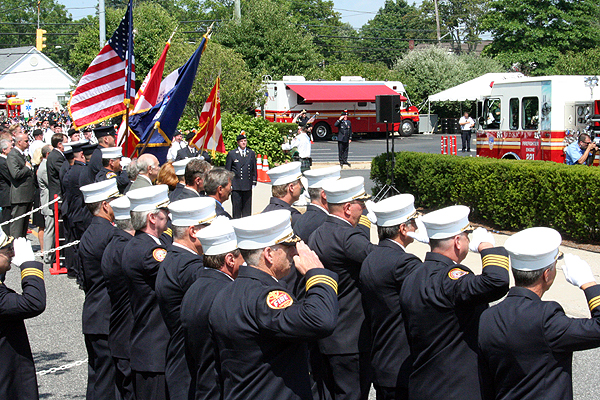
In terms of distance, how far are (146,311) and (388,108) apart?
1173 centimetres

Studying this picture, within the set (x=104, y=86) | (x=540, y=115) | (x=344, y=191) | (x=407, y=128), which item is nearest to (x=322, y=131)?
(x=407, y=128)

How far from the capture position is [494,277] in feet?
11.5

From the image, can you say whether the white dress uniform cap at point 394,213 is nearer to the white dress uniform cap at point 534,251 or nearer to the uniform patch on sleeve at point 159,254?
the white dress uniform cap at point 534,251

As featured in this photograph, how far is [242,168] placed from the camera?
13.8 m

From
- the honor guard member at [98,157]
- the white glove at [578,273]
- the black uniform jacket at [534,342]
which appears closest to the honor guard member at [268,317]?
the black uniform jacket at [534,342]

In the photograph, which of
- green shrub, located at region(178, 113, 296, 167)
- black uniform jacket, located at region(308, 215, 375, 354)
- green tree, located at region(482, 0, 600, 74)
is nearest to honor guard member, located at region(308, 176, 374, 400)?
black uniform jacket, located at region(308, 215, 375, 354)

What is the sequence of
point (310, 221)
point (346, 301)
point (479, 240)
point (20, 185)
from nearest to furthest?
point (479, 240) → point (346, 301) → point (310, 221) → point (20, 185)

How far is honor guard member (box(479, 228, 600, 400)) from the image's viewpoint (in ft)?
10.1

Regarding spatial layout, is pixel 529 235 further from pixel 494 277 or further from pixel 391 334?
pixel 391 334

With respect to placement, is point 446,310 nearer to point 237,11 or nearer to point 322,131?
point 322,131

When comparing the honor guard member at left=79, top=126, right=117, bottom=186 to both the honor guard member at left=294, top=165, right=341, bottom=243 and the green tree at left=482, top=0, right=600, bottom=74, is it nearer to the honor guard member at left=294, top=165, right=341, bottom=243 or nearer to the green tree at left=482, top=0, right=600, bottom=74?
the honor guard member at left=294, top=165, right=341, bottom=243

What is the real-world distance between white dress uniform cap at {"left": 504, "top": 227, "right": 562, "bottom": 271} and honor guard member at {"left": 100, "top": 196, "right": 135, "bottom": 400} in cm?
269

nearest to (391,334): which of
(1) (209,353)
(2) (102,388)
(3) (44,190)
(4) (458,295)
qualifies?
(4) (458,295)

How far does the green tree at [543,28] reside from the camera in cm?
4644
